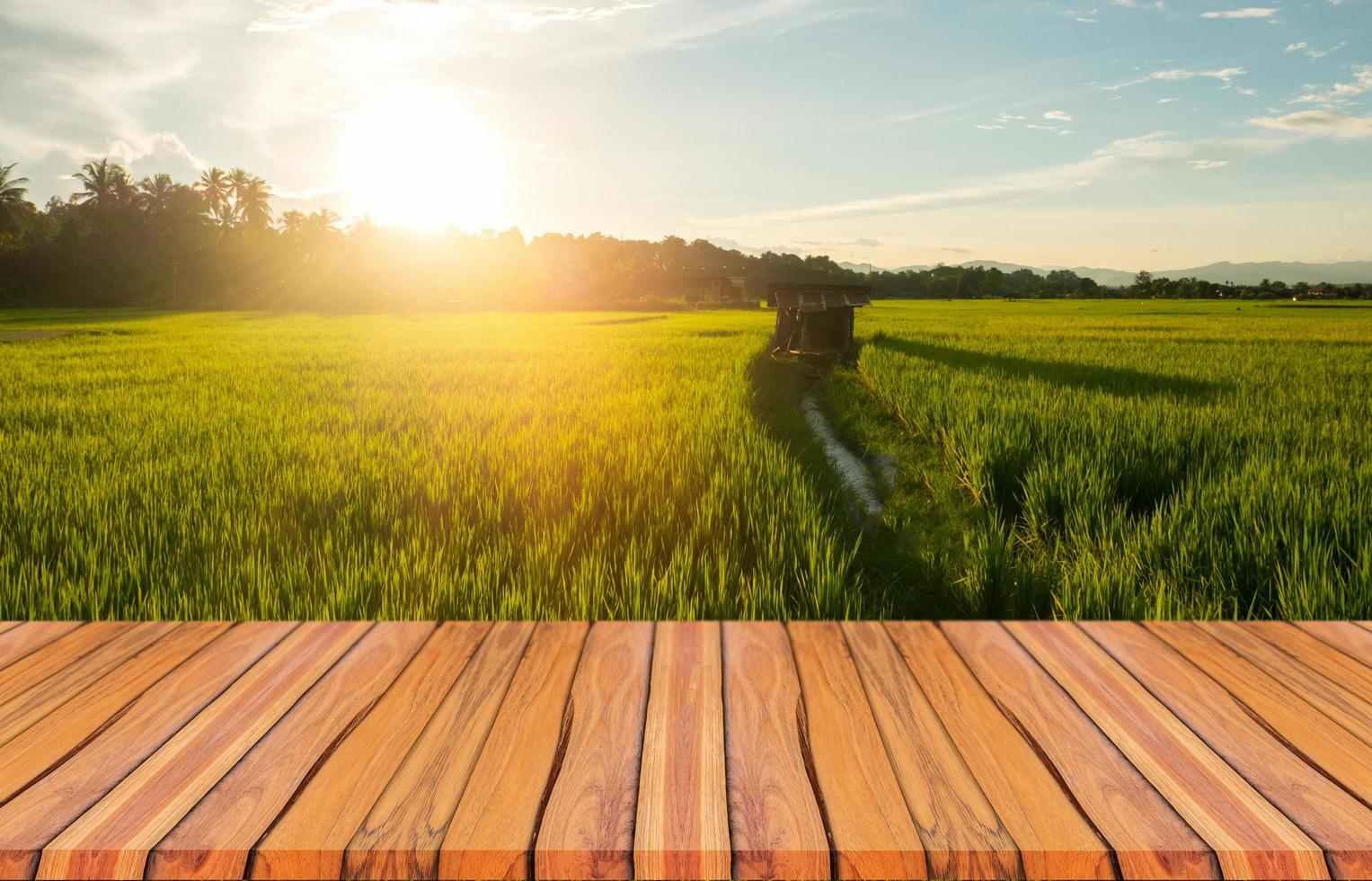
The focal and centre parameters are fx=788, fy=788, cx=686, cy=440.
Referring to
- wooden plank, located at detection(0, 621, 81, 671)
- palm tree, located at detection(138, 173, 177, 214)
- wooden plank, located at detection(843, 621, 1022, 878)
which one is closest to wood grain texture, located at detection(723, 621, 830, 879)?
wooden plank, located at detection(843, 621, 1022, 878)

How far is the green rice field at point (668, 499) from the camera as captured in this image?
8.84ft

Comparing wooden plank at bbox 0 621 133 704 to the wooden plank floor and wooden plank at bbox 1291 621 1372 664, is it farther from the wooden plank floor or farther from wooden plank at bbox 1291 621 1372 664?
wooden plank at bbox 1291 621 1372 664

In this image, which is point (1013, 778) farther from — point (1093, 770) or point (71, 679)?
point (71, 679)

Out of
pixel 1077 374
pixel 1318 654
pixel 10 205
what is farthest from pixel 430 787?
pixel 10 205

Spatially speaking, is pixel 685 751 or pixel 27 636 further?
pixel 27 636

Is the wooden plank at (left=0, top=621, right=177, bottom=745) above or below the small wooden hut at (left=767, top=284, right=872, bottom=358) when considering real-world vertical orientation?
below

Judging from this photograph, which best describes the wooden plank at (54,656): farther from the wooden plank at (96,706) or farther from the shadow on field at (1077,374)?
the shadow on field at (1077,374)

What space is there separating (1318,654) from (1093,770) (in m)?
1.01

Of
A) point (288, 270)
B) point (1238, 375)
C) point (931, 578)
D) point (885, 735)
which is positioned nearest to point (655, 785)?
point (885, 735)

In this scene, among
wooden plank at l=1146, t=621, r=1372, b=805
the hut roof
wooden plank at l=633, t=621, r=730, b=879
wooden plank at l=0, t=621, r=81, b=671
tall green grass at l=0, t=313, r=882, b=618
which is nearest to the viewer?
wooden plank at l=633, t=621, r=730, b=879

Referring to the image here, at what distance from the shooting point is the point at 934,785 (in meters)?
1.33

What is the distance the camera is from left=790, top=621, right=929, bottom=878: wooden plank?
1178mm

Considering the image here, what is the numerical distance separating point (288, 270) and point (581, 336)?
36514mm

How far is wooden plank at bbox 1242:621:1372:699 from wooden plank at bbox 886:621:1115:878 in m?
0.85
